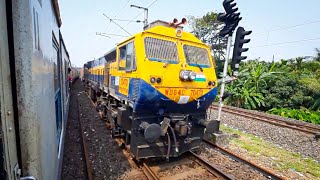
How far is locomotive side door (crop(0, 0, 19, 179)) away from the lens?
Result: 1.04 metres

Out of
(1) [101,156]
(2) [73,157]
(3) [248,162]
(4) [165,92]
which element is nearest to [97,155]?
(1) [101,156]

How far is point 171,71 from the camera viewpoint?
15.7 feet

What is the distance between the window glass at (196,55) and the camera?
5.28 meters

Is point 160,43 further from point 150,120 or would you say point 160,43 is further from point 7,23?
point 7,23

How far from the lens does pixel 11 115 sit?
1161mm

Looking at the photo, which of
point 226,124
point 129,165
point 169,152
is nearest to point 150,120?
point 169,152

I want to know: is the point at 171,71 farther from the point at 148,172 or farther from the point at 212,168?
the point at 212,168

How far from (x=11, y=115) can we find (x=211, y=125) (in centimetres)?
482

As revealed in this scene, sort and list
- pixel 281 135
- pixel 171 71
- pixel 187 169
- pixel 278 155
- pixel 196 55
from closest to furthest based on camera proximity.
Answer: pixel 171 71
pixel 187 169
pixel 196 55
pixel 278 155
pixel 281 135

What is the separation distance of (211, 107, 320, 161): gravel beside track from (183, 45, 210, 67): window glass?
4.48 m

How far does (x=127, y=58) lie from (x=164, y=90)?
145cm

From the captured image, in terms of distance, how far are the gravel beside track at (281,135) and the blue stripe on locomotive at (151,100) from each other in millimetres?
4222

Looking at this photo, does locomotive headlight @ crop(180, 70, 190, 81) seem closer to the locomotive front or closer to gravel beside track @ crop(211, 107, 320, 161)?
the locomotive front

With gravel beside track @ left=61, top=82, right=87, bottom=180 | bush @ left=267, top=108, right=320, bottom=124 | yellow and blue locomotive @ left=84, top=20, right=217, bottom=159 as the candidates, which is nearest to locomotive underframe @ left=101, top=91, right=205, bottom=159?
yellow and blue locomotive @ left=84, top=20, right=217, bottom=159
